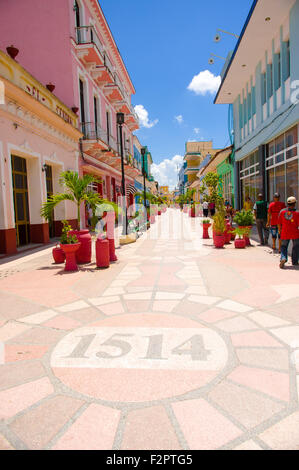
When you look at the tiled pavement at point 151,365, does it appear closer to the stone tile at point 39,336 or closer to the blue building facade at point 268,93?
the stone tile at point 39,336

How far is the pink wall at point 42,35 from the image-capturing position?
1498 cm

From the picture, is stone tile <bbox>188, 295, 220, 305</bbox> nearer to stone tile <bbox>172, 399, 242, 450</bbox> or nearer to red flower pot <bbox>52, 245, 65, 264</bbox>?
stone tile <bbox>172, 399, 242, 450</bbox>

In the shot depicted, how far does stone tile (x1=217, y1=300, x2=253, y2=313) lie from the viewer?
14.4ft

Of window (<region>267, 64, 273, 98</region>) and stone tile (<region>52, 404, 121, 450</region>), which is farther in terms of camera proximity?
window (<region>267, 64, 273, 98</region>)

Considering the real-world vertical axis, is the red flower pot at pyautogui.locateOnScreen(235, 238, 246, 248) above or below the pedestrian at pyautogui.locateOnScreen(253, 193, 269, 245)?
below

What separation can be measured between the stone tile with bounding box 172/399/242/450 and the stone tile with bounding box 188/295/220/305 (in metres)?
2.45

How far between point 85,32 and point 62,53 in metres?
2.85

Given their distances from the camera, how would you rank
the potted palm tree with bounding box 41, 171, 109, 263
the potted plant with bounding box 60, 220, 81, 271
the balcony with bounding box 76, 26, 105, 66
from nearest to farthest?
the potted plant with bounding box 60, 220, 81, 271, the potted palm tree with bounding box 41, 171, 109, 263, the balcony with bounding box 76, 26, 105, 66

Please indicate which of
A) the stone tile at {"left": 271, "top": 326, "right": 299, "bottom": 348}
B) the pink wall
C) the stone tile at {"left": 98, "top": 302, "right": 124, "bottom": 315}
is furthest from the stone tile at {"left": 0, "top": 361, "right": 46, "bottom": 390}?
the pink wall

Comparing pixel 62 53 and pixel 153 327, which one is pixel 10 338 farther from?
pixel 62 53

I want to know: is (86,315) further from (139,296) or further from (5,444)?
(5,444)

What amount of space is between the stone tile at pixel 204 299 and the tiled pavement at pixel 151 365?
0.02 meters

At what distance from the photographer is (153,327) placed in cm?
386

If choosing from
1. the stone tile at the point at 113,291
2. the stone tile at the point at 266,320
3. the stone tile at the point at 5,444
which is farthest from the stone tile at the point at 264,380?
the stone tile at the point at 113,291
